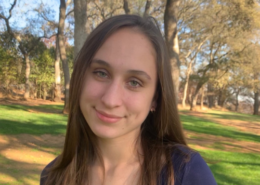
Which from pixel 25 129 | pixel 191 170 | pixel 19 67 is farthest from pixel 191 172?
pixel 19 67

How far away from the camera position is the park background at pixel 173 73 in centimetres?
694

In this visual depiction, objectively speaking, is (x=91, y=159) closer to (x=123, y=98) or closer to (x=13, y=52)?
(x=123, y=98)

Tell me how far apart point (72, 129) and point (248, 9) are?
12263 mm

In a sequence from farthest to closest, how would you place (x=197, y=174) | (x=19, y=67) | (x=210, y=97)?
1. (x=210, y=97)
2. (x=19, y=67)
3. (x=197, y=174)

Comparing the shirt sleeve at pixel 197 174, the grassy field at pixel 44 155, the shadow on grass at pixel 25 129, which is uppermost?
the shirt sleeve at pixel 197 174

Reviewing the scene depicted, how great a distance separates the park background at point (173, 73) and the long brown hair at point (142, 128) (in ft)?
1.75

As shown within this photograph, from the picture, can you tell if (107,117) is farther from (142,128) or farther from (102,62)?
(142,128)

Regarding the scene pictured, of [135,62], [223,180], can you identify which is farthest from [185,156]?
[223,180]

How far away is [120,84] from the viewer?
135 centimetres

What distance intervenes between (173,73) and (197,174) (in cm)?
725

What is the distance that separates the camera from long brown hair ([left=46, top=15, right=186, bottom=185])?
1.44 m

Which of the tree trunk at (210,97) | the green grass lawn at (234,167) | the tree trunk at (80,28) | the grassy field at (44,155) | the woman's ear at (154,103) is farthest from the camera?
the tree trunk at (210,97)

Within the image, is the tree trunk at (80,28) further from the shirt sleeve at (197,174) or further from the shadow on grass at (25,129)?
the shirt sleeve at (197,174)

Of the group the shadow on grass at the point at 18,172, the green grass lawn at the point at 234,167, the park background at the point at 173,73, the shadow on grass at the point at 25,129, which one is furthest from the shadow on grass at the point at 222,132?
the shadow on grass at the point at 18,172
